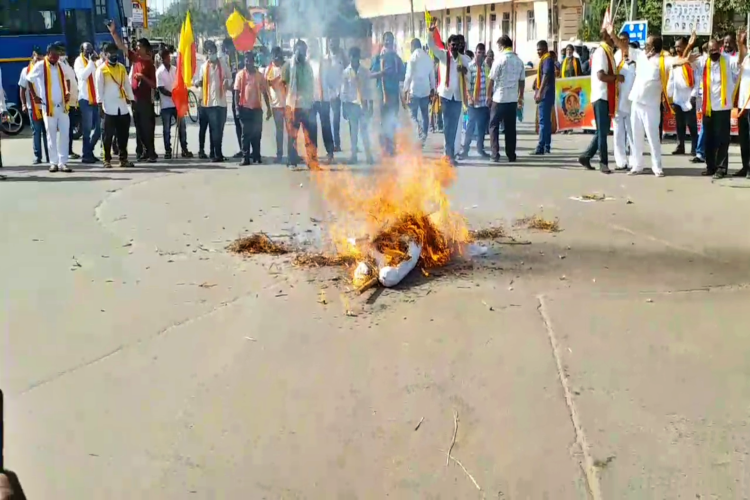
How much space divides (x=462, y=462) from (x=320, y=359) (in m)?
1.42

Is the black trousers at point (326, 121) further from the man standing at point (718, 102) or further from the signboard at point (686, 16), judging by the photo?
the signboard at point (686, 16)

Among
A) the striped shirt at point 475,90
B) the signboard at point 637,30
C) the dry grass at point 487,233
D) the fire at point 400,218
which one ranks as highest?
the signboard at point 637,30

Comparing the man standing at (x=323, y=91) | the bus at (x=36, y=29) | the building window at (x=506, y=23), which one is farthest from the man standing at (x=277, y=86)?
the building window at (x=506, y=23)

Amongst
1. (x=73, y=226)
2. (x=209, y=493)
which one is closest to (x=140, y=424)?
(x=209, y=493)

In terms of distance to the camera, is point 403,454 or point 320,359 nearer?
point 403,454

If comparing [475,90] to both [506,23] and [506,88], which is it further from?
[506,23]

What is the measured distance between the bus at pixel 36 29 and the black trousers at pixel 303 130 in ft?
34.4

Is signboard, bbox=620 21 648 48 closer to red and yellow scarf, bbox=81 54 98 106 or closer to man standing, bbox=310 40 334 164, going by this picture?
man standing, bbox=310 40 334 164

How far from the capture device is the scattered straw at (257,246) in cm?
720

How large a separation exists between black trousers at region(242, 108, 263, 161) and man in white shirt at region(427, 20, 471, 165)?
9.23 feet

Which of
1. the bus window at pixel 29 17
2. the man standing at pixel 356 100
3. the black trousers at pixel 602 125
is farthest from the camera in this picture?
the bus window at pixel 29 17

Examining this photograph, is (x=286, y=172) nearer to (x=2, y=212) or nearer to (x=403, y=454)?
(x=2, y=212)

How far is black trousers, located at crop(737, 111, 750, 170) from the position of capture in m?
10.3

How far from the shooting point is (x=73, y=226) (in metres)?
8.53
